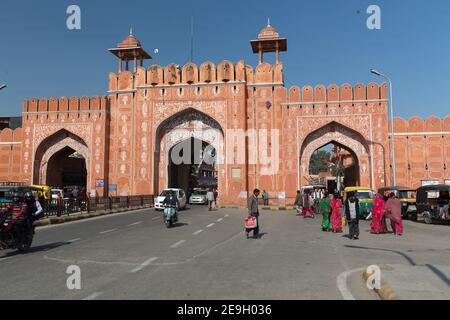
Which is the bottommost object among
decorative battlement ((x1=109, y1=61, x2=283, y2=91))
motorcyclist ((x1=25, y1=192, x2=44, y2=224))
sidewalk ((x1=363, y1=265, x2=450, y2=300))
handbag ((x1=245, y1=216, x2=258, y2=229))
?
sidewalk ((x1=363, y1=265, x2=450, y2=300))

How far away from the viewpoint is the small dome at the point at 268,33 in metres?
33.0

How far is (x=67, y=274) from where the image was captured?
6.54 metres

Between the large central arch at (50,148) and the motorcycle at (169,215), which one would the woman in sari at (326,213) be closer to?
the motorcycle at (169,215)

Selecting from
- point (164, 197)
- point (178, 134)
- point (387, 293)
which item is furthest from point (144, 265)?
point (178, 134)

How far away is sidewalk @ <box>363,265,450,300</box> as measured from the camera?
486 cm

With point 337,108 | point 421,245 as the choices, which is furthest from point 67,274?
point 337,108

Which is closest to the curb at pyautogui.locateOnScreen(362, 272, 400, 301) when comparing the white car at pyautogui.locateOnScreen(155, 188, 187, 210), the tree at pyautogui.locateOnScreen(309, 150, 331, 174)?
the white car at pyautogui.locateOnScreen(155, 188, 187, 210)

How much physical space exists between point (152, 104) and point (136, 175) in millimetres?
6003

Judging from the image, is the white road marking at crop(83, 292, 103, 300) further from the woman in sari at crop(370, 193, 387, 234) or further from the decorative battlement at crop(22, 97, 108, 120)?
the decorative battlement at crop(22, 97, 108, 120)

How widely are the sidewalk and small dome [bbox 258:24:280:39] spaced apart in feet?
94.8

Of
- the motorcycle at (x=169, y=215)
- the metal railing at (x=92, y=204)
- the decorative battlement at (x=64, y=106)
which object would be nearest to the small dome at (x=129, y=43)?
the decorative battlement at (x=64, y=106)

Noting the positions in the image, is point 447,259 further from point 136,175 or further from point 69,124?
point 69,124

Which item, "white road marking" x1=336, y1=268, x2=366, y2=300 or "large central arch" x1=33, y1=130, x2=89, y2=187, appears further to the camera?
"large central arch" x1=33, y1=130, x2=89, y2=187

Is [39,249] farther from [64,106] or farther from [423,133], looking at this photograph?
[423,133]
